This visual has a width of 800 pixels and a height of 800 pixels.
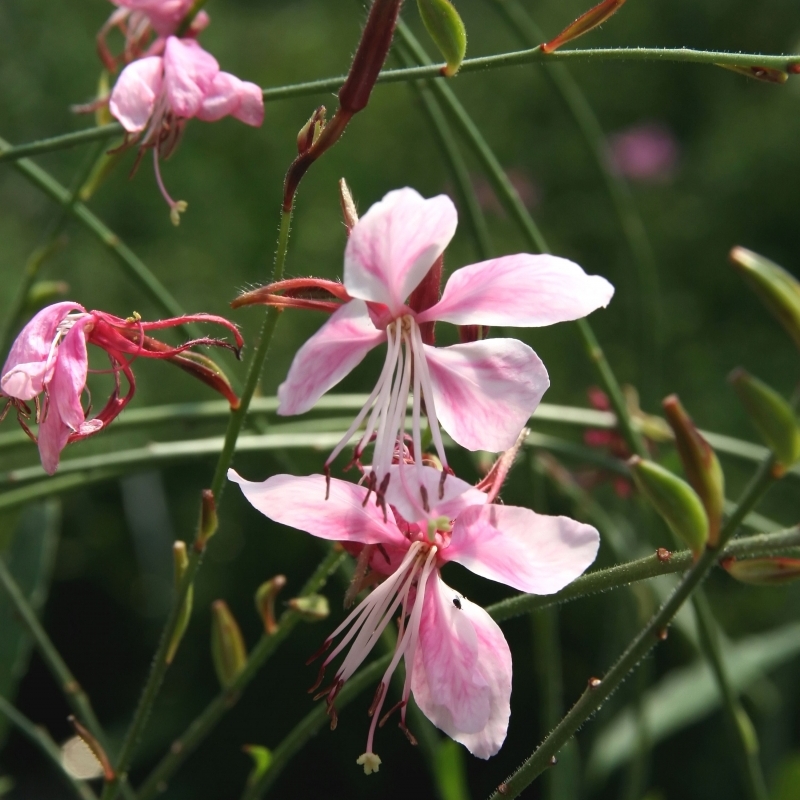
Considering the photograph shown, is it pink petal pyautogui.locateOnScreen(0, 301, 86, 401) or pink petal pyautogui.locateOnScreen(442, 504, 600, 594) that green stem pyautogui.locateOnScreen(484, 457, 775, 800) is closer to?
pink petal pyautogui.locateOnScreen(442, 504, 600, 594)

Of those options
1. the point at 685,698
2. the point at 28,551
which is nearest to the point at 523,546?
the point at 28,551

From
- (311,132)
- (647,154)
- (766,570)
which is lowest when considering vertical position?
(766,570)

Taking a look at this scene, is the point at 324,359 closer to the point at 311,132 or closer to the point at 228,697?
the point at 311,132

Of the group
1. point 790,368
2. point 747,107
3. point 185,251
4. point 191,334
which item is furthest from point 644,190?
point 191,334

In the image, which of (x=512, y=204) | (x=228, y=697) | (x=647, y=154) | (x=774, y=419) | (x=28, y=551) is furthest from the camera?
(x=647, y=154)

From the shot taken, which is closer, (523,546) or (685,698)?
(523,546)

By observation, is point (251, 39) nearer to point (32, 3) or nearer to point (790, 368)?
point (32, 3)
